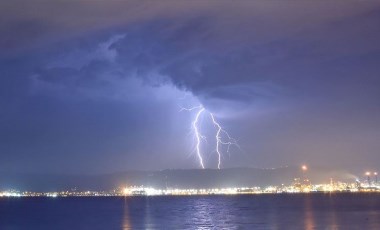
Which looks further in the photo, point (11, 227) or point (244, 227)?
point (11, 227)

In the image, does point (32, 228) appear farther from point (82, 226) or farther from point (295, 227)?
point (295, 227)

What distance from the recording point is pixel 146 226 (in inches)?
2724

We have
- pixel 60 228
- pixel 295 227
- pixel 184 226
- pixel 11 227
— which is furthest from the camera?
pixel 11 227

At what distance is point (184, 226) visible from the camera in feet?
222

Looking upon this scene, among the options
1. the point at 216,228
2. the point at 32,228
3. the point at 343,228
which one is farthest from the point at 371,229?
the point at 32,228

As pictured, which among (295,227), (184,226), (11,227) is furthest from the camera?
(11,227)

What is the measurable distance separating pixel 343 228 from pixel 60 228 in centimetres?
3556

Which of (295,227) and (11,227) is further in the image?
(11,227)

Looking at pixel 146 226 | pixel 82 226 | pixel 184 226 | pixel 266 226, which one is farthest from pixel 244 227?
pixel 82 226

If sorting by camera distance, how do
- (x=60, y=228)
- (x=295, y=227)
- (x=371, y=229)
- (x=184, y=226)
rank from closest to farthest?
(x=371, y=229) < (x=295, y=227) < (x=184, y=226) < (x=60, y=228)

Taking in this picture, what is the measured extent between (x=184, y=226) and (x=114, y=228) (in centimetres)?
842

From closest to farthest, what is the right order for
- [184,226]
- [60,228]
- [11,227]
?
[184,226]
[60,228]
[11,227]

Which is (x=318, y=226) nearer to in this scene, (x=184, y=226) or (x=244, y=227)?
(x=244, y=227)

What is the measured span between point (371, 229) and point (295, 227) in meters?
8.25
